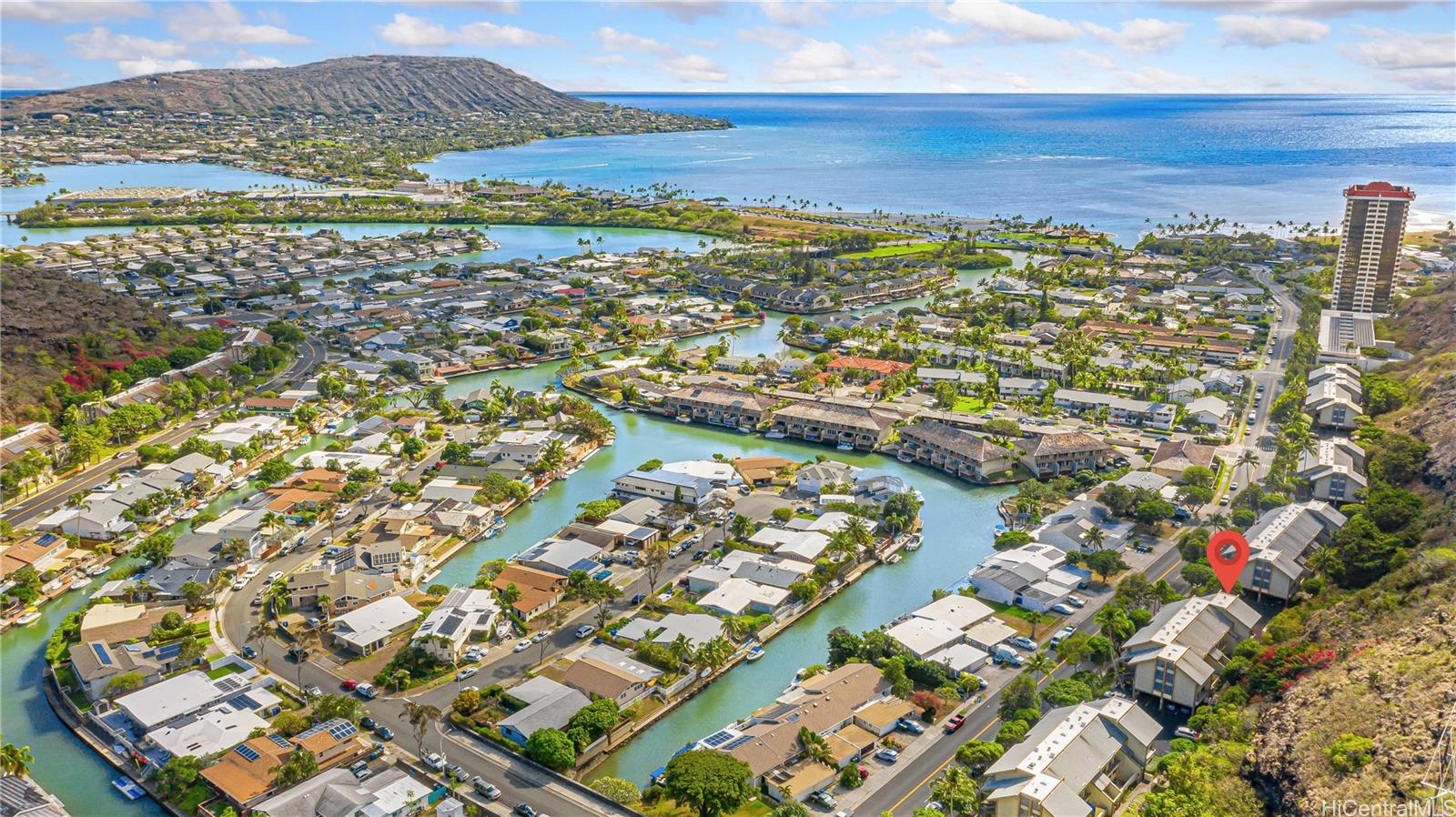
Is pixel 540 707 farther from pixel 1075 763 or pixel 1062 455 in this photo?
pixel 1062 455

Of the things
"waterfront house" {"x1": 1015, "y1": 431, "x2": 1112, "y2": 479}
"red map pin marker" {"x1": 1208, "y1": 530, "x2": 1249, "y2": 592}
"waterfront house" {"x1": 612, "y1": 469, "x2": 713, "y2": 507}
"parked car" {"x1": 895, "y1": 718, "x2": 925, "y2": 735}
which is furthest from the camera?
"waterfront house" {"x1": 1015, "y1": 431, "x2": 1112, "y2": 479}

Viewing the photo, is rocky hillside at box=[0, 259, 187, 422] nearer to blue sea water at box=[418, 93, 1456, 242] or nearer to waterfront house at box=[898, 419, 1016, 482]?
waterfront house at box=[898, 419, 1016, 482]

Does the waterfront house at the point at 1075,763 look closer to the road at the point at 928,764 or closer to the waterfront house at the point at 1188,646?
the road at the point at 928,764

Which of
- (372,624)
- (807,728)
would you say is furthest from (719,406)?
(807,728)

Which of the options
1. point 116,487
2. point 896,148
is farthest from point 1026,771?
point 896,148

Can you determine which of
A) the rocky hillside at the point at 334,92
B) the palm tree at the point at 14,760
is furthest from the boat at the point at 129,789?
the rocky hillside at the point at 334,92

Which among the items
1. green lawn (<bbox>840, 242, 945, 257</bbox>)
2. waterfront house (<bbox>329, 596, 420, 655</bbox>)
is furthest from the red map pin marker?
green lawn (<bbox>840, 242, 945, 257</bbox>)
